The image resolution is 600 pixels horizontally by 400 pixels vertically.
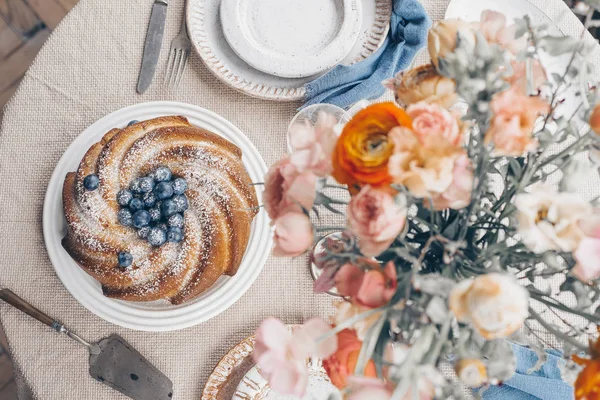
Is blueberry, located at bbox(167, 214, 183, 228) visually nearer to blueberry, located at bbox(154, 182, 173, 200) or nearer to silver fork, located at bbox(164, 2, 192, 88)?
blueberry, located at bbox(154, 182, 173, 200)

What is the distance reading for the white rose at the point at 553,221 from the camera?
49 centimetres

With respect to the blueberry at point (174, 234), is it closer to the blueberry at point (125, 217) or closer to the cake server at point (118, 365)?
the blueberry at point (125, 217)

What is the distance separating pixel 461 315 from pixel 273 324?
0.55ft

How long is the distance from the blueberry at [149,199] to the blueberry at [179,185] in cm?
4

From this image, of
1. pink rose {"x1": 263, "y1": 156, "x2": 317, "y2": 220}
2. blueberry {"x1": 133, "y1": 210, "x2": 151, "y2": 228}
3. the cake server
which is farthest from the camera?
the cake server

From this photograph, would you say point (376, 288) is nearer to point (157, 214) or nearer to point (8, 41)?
point (157, 214)

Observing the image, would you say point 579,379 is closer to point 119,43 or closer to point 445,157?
point 445,157

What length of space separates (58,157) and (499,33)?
87 cm

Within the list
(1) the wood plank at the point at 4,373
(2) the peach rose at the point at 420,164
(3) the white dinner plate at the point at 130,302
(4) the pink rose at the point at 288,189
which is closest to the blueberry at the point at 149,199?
(3) the white dinner plate at the point at 130,302

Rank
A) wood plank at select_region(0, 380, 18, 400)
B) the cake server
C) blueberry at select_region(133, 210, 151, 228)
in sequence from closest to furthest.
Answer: blueberry at select_region(133, 210, 151, 228) → the cake server → wood plank at select_region(0, 380, 18, 400)

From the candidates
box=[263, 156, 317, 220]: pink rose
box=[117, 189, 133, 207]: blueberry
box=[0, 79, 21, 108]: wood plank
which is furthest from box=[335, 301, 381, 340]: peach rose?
box=[0, 79, 21, 108]: wood plank

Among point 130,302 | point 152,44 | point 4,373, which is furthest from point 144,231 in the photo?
point 4,373

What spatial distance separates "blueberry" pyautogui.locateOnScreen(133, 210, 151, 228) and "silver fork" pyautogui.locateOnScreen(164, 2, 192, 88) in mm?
310

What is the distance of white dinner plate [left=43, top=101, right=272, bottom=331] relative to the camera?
3.40 feet
